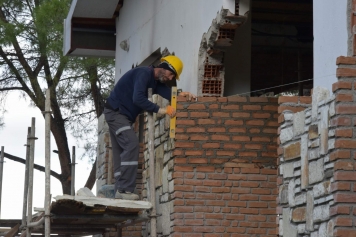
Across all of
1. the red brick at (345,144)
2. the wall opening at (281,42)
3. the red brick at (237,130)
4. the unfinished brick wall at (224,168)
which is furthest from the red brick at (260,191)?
the red brick at (345,144)

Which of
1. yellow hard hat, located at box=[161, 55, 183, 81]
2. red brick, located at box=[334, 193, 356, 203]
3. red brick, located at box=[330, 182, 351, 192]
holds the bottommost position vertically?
red brick, located at box=[334, 193, 356, 203]

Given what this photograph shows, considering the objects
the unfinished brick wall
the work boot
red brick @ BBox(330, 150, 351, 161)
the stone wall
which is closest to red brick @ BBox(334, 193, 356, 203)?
the stone wall

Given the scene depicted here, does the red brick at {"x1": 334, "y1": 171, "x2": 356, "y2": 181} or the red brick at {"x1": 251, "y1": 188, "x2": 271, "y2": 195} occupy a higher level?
the red brick at {"x1": 251, "y1": 188, "x2": 271, "y2": 195}

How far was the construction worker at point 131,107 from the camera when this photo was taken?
29.9ft

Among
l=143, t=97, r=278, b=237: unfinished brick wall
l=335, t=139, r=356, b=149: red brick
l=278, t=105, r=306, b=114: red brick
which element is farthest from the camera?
l=143, t=97, r=278, b=237: unfinished brick wall

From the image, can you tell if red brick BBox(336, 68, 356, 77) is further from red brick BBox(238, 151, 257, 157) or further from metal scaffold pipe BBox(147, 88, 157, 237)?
metal scaffold pipe BBox(147, 88, 157, 237)

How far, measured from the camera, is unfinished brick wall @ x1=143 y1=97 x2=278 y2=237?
29.5 feet

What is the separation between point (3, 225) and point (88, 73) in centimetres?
448

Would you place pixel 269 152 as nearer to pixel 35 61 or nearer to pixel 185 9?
pixel 185 9

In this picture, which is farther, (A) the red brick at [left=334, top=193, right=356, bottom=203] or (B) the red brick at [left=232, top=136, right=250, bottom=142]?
(B) the red brick at [left=232, top=136, right=250, bottom=142]

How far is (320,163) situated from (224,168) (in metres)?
2.80

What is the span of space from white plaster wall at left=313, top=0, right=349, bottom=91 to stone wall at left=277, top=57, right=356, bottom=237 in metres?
0.16

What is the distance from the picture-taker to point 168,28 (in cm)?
1087

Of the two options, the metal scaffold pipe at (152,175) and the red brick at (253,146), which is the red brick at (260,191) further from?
the metal scaffold pipe at (152,175)
